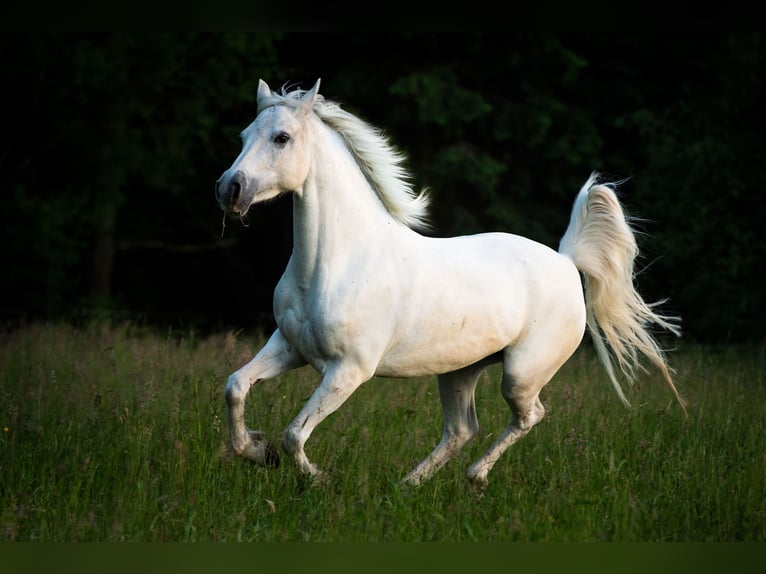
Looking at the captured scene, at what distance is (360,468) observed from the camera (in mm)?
5113

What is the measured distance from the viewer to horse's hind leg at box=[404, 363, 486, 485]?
5633 millimetres

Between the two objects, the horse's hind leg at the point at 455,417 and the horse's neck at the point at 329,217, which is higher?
the horse's neck at the point at 329,217

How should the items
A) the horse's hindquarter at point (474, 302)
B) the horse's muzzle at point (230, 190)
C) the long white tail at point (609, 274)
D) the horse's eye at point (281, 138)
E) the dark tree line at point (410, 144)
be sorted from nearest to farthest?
the horse's muzzle at point (230, 190) < the horse's eye at point (281, 138) < the horse's hindquarter at point (474, 302) < the long white tail at point (609, 274) < the dark tree line at point (410, 144)

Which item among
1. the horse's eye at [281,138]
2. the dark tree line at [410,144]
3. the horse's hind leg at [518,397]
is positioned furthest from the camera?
the dark tree line at [410,144]

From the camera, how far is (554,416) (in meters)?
6.71

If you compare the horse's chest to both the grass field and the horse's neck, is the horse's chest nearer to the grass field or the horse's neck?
the horse's neck

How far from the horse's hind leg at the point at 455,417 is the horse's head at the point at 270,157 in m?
1.66

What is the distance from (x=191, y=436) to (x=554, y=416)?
102 inches

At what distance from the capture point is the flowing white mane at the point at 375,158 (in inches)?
205

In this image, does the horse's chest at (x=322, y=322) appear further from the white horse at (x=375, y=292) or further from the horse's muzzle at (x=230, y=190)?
the horse's muzzle at (x=230, y=190)

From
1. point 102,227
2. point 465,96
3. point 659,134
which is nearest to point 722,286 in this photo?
point 659,134

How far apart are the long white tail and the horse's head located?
2.09 m

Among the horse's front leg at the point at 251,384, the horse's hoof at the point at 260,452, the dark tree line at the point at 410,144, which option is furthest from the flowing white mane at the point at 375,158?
the dark tree line at the point at 410,144

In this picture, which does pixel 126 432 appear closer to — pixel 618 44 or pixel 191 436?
pixel 191 436
